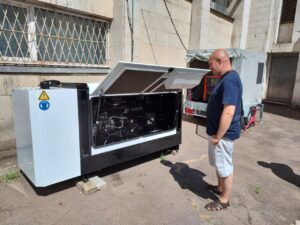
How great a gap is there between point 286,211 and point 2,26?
5.18 m

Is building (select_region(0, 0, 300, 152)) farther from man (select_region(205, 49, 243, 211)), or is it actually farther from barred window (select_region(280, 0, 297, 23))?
man (select_region(205, 49, 243, 211))

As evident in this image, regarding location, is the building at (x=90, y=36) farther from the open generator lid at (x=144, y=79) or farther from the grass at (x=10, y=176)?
the open generator lid at (x=144, y=79)

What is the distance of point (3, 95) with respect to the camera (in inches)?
Result: 157

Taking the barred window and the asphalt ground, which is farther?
the barred window

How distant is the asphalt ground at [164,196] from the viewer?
2447 mm

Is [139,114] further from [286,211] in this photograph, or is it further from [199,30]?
[199,30]

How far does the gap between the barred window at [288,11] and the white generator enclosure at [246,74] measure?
5.91 metres

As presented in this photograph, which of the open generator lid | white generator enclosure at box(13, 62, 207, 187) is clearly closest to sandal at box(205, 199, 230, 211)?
white generator enclosure at box(13, 62, 207, 187)

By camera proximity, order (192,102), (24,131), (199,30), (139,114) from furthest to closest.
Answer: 1. (199,30)
2. (192,102)
3. (139,114)
4. (24,131)

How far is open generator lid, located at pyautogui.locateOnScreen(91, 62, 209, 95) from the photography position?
8.29 ft

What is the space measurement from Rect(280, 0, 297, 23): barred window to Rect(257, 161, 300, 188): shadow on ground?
972cm

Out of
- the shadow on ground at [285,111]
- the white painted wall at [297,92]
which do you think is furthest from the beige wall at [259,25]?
the shadow on ground at [285,111]

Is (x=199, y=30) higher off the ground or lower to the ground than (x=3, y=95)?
higher

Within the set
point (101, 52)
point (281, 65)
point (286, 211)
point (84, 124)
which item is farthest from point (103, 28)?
point (281, 65)
